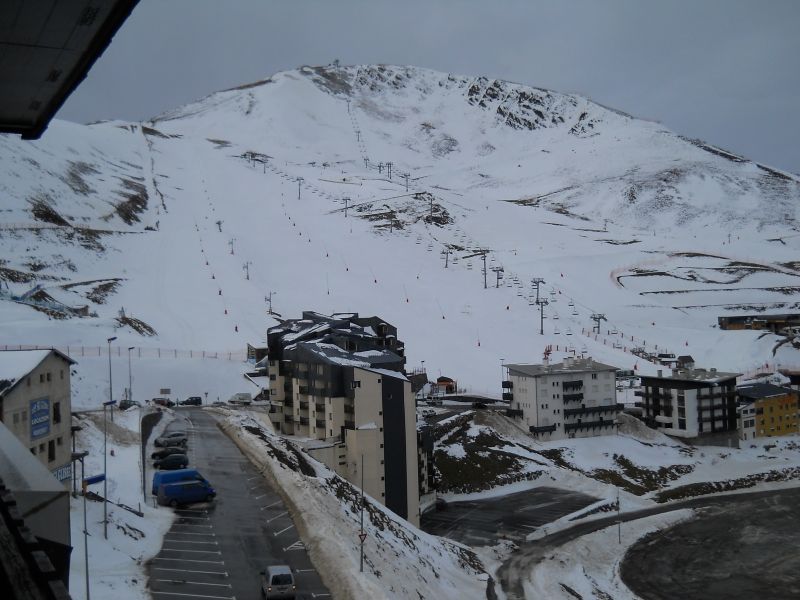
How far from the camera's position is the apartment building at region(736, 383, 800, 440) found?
4850 cm

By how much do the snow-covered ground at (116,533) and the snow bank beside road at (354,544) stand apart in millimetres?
3400

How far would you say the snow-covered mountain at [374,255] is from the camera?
5622 centimetres

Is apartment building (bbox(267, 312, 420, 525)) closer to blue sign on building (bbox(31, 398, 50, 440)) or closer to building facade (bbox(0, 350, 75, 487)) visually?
building facade (bbox(0, 350, 75, 487))

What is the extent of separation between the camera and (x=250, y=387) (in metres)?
44.4

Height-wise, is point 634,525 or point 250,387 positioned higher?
point 250,387

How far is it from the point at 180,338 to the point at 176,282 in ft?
48.5

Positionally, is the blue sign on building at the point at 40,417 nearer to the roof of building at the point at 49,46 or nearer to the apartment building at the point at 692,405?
the roof of building at the point at 49,46

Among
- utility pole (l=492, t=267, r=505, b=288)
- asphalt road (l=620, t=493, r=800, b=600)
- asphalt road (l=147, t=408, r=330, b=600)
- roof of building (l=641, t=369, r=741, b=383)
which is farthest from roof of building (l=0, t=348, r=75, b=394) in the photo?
utility pole (l=492, t=267, r=505, b=288)

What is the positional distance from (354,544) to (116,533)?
5.30m

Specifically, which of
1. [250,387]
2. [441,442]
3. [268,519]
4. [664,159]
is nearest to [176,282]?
[250,387]

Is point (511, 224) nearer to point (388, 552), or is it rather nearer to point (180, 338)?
point (180, 338)

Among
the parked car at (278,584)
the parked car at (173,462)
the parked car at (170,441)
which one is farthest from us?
the parked car at (170,441)

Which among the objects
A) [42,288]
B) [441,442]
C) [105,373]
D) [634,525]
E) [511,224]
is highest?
[511,224]

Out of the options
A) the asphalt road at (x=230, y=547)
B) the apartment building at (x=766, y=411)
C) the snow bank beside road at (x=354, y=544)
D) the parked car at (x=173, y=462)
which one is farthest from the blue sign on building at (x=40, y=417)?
the apartment building at (x=766, y=411)
